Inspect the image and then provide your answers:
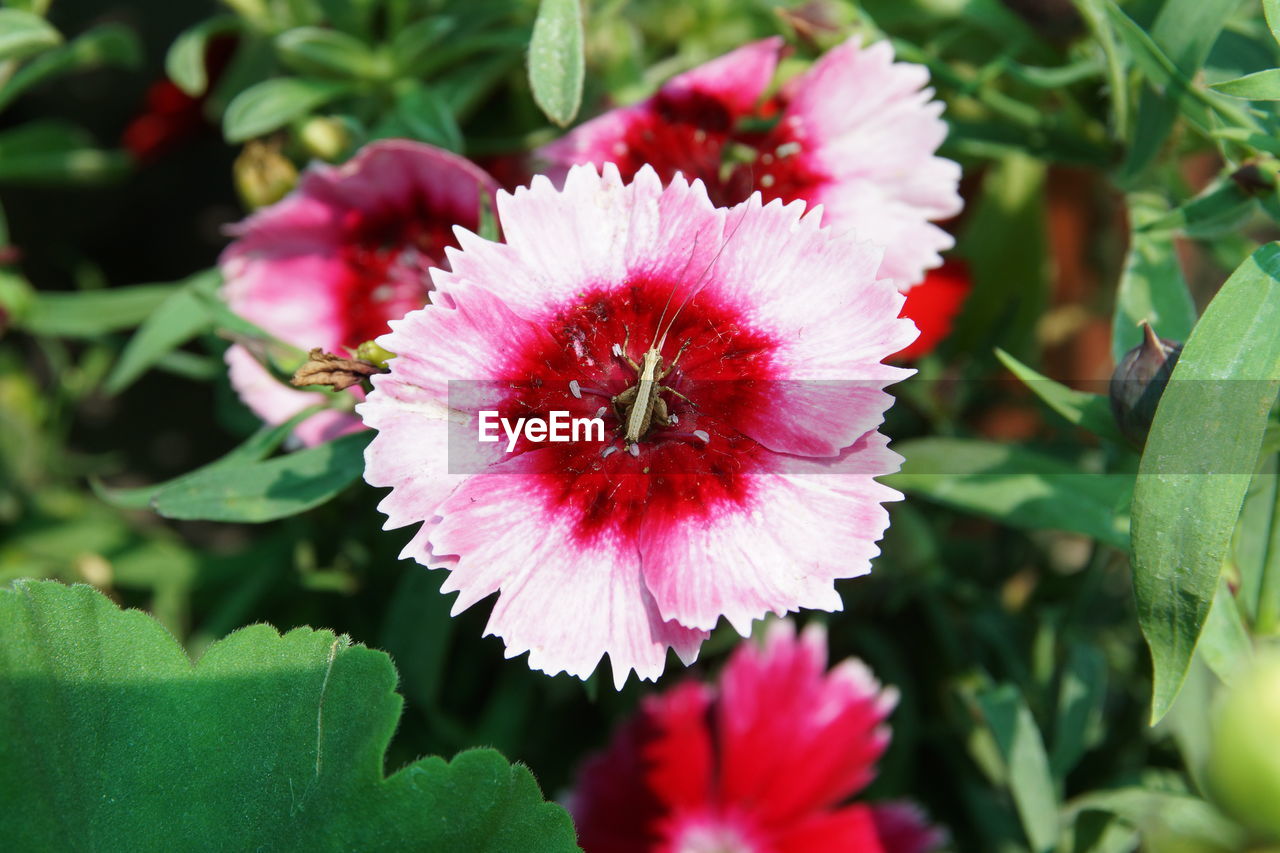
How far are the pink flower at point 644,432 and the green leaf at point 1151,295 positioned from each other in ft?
1.16

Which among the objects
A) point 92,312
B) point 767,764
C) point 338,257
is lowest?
point 767,764

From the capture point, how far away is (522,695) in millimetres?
1403

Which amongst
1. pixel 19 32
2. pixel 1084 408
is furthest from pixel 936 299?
pixel 19 32

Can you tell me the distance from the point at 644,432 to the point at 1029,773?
58cm

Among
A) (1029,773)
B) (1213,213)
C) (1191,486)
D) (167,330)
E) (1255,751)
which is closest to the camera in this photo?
(1255,751)

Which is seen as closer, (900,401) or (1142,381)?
(1142,381)

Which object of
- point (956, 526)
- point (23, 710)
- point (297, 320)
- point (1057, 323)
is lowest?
point (956, 526)

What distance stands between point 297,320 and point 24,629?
40 centimetres

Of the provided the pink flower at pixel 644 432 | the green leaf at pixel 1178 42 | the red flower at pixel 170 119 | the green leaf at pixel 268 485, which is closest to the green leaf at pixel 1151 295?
the green leaf at pixel 1178 42

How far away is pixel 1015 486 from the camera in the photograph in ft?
3.61

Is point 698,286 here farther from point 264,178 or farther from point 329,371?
point 264,178

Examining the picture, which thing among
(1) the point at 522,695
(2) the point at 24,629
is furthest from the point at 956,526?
(2) the point at 24,629

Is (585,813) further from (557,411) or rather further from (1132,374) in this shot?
(1132,374)

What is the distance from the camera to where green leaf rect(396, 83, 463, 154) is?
1.18m
